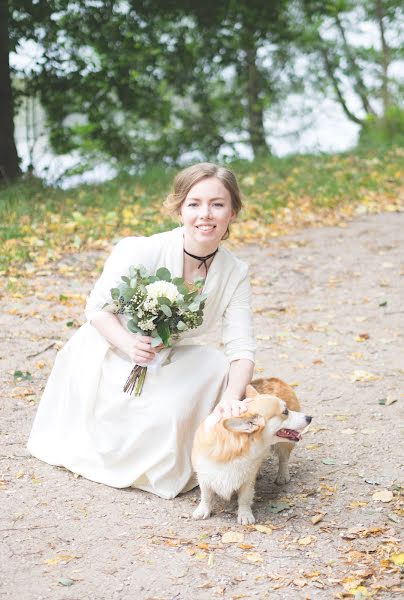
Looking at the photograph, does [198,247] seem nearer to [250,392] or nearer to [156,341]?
[156,341]

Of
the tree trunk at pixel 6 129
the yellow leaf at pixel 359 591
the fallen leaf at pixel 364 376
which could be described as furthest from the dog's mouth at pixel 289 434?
the tree trunk at pixel 6 129

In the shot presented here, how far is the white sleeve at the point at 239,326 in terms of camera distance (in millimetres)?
3932

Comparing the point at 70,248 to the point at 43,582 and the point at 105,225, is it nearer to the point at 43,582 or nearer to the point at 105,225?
the point at 105,225

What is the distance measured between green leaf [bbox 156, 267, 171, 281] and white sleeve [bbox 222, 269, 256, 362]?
1.71 ft

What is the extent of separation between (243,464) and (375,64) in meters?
18.7

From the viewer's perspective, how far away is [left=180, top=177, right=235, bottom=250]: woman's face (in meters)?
3.74

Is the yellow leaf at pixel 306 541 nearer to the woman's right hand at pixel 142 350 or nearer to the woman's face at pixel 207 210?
the woman's right hand at pixel 142 350

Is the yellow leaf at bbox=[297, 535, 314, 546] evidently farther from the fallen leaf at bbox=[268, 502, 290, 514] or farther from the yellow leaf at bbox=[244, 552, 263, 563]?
the fallen leaf at bbox=[268, 502, 290, 514]

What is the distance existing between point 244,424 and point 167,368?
2.15 ft

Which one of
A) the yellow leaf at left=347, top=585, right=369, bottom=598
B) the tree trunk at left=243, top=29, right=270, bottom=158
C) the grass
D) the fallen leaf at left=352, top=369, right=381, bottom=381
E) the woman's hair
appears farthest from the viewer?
the tree trunk at left=243, top=29, right=270, bottom=158

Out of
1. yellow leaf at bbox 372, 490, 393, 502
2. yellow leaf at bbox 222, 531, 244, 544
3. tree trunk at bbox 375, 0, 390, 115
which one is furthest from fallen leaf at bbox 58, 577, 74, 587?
tree trunk at bbox 375, 0, 390, 115

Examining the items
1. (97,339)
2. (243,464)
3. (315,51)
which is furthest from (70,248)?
(315,51)

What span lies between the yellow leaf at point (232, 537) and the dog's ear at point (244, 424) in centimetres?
48

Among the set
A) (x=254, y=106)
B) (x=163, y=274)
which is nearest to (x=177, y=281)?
(x=163, y=274)
